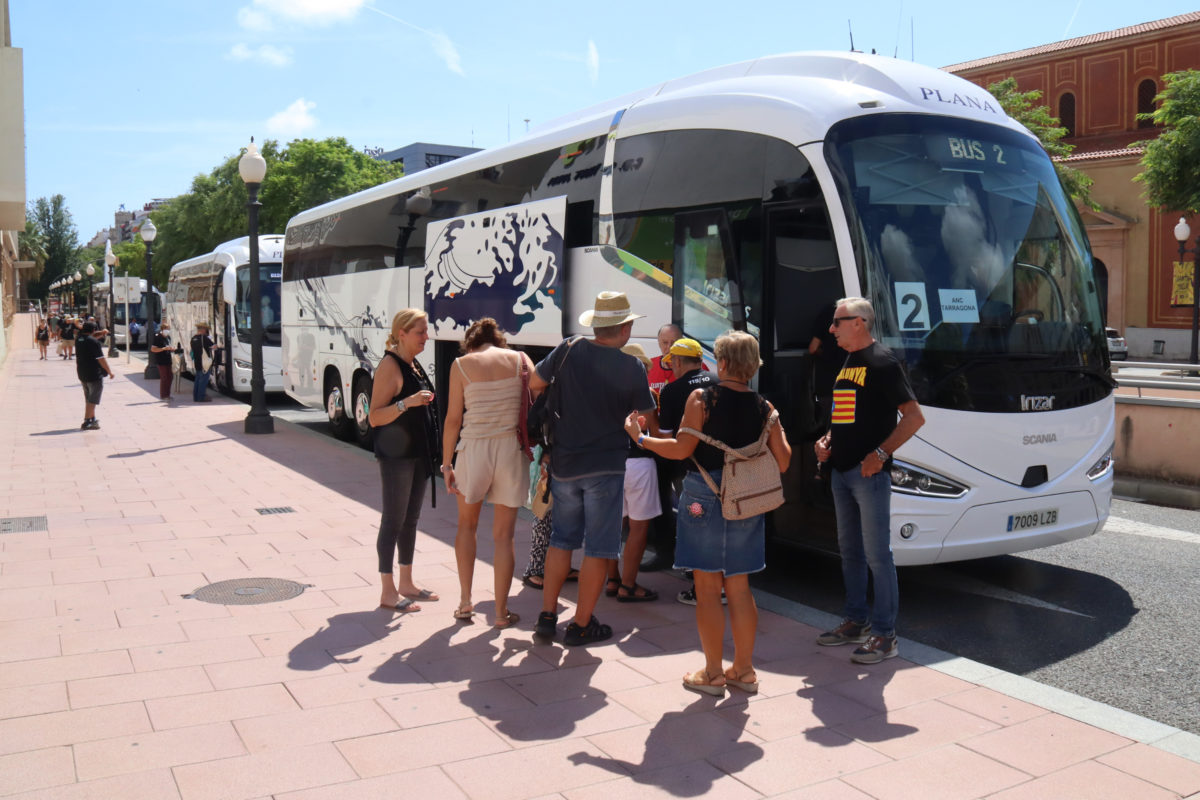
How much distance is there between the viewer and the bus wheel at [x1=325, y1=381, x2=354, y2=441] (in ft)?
50.5

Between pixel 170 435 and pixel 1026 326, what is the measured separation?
43.1ft

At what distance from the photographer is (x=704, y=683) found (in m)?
5.07

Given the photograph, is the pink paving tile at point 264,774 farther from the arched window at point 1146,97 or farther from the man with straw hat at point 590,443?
the arched window at point 1146,97

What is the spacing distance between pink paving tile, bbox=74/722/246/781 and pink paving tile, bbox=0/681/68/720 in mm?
544

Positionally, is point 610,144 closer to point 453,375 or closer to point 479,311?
point 479,311

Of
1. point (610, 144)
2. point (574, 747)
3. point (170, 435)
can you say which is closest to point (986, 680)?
point (574, 747)

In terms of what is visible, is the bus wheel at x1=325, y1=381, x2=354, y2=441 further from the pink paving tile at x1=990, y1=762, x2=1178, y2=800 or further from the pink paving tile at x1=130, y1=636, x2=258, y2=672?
the pink paving tile at x1=990, y1=762, x2=1178, y2=800

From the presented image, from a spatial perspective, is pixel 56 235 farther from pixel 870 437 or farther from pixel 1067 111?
pixel 870 437

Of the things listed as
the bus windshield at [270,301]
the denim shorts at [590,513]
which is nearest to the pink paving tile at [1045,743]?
the denim shorts at [590,513]

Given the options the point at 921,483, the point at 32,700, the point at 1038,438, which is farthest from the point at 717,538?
the point at 32,700

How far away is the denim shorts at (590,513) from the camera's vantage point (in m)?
5.60

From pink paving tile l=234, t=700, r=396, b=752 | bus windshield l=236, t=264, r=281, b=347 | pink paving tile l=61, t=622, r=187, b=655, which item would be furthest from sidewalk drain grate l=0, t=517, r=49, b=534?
bus windshield l=236, t=264, r=281, b=347

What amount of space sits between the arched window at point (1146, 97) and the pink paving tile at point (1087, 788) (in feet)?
152

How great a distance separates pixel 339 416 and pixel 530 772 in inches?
474
